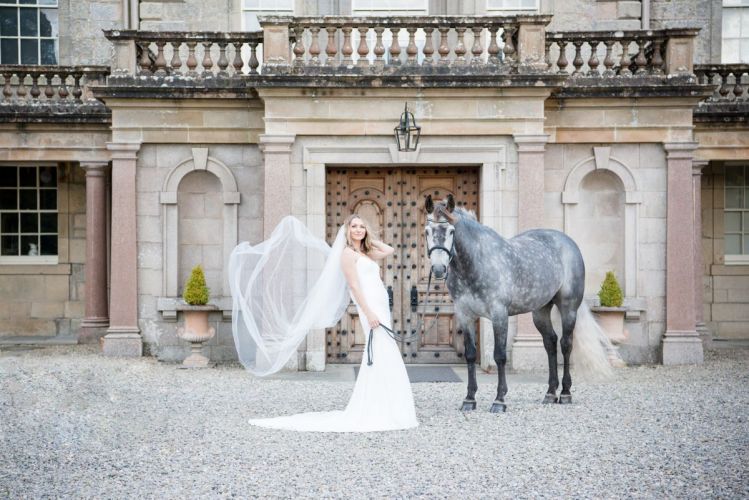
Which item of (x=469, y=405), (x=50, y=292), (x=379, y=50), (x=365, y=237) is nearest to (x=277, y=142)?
(x=379, y=50)

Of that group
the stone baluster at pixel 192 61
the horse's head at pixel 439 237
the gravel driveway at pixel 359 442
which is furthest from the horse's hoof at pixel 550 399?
the stone baluster at pixel 192 61

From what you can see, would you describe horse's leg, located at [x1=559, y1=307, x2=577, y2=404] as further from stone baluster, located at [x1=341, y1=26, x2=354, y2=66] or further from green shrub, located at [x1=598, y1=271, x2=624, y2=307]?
stone baluster, located at [x1=341, y1=26, x2=354, y2=66]

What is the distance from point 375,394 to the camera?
860cm

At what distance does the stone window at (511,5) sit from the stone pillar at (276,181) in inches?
181

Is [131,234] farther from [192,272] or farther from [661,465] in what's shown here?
[661,465]

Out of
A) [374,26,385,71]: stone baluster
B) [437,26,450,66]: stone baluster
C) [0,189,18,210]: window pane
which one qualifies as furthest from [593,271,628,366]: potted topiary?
[0,189,18,210]: window pane

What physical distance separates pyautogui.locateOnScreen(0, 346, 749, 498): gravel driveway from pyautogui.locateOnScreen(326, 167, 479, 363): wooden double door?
5.39 feet

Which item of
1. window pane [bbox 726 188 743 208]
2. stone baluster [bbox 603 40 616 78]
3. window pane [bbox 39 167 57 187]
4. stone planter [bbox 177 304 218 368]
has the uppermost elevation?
stone baluster [bbox 603 40 616 78]

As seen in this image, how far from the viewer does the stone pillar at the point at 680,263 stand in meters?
13.2

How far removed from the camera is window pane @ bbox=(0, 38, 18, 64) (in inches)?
686

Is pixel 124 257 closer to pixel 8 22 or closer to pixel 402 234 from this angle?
pixel 402 234

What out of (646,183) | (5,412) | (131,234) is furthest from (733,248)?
(5,412)

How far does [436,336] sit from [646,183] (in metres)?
3.66

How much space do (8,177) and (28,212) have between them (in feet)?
2.64
